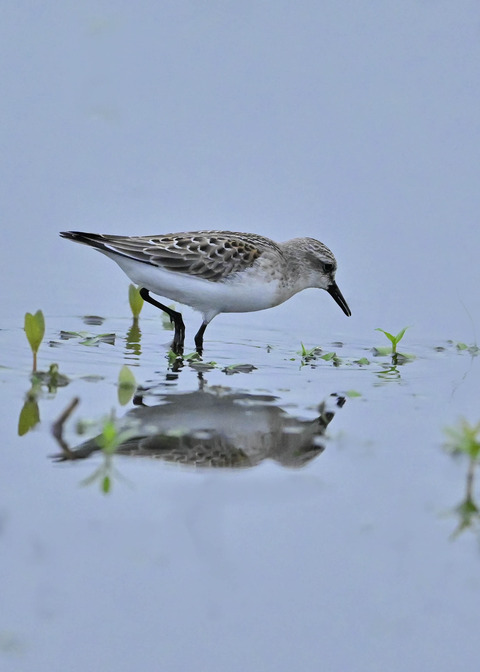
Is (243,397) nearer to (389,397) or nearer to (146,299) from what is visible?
(389,397)

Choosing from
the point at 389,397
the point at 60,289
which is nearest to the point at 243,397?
the point at 389,397

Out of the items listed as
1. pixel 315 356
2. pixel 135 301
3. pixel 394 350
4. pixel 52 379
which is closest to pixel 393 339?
pixel 394 350

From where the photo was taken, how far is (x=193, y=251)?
34.2ft

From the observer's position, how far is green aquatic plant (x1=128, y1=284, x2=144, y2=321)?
11.1 meters

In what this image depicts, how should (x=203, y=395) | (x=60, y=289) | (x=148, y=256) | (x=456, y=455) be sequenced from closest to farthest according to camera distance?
1. (x=456, y=455)
2. (x=203, y=395)
3. (x=148, y=256)
4. (x=60, y=289)

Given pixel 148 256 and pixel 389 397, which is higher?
pixel 148 256

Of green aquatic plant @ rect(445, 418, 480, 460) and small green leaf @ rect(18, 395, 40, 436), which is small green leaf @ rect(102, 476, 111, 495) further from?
green aquatic plant @ rect(445, 418, 480, 460)

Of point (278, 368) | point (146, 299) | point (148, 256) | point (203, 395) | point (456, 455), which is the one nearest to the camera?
point (456, 455)

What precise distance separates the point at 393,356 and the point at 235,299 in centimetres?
150

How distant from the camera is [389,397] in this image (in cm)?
860

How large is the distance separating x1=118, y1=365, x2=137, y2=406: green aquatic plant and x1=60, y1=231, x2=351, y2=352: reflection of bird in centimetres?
203

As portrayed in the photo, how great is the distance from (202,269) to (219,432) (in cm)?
326

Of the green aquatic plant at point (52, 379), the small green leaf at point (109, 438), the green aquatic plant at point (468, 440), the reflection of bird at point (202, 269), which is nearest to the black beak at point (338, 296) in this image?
the reflection of bird at point (202, 269)

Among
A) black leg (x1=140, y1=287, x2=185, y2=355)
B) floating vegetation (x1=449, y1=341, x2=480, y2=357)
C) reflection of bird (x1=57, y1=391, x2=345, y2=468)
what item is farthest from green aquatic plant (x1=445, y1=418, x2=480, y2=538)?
black leg (x1=140, y1=287, x2=185, y2=355)
